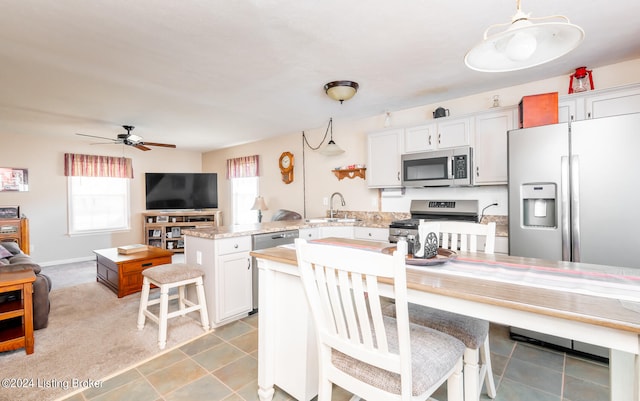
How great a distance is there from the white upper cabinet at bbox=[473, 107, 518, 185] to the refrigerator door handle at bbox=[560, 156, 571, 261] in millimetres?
637

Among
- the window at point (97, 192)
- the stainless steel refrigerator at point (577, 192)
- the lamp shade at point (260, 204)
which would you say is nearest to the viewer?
the stainless steel refrigerator at point (577, 192)

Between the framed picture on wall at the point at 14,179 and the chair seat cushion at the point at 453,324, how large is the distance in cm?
623

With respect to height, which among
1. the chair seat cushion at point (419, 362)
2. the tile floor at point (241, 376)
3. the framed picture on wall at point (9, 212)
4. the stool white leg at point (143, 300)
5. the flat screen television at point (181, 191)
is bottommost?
the tile floor at point (241, 376)

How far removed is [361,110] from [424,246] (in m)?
2.78

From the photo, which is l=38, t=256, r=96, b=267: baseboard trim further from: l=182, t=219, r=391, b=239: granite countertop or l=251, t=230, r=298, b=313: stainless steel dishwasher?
l=251, t=230, r=298, b=313: stainless steel dishwasher

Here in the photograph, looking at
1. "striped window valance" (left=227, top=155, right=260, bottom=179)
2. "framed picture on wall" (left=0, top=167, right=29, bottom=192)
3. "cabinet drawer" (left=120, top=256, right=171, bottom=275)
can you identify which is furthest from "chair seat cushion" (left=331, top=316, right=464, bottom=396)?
"framed picture on wall" (left=0, top=167, right=29, bottom=192)

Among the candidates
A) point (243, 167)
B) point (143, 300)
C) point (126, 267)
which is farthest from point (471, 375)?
point (243, 167)

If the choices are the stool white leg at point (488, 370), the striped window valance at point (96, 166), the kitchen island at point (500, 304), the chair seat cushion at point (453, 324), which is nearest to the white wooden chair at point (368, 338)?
the chair seat cushion at point (453, 324)

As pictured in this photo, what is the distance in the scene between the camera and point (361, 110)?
3873mm

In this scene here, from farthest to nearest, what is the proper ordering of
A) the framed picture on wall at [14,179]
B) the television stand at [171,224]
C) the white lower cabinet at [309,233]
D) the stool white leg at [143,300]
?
the television stand at [171,224]
the framed picture on wall at [14,179]
the white lower cabinet at [309,233]
the stool white leg at [143,300]

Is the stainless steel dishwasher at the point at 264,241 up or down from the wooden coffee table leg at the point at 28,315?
up

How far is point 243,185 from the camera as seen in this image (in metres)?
6.23

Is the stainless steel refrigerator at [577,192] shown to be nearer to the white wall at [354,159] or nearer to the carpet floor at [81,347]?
the white wall at [354,159]

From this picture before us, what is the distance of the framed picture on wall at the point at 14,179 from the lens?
4.77 meters
